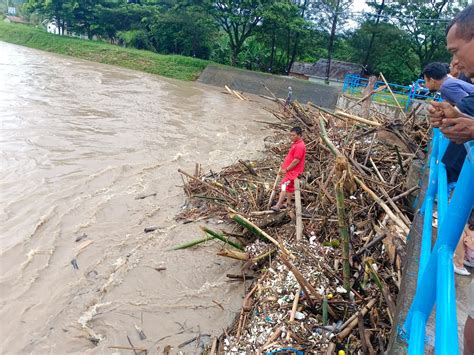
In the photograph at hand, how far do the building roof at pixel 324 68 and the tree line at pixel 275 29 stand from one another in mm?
780

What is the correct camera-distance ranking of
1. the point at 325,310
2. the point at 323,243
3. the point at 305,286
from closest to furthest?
the point at 325,310 < the point at 305,286 < the point at 323,243

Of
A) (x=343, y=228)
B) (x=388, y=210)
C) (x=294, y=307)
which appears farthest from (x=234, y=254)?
(x=388, y=210)

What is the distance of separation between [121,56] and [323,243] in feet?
111

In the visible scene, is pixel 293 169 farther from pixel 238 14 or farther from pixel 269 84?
pixel 238 14

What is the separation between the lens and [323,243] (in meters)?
4.70

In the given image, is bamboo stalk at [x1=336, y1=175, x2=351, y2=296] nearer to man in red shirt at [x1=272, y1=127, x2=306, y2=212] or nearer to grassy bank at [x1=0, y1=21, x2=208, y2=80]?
man in red shirt at [x1=272, y1=127, x2=306, y2=212]

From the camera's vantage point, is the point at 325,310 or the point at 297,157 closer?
the point at 325,310

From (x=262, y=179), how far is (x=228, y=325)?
3780mm

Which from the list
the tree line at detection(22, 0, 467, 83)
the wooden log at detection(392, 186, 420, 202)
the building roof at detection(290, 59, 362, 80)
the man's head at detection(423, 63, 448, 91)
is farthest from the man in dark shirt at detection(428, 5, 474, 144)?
the building roof at detection(290, 59, 362, 80)

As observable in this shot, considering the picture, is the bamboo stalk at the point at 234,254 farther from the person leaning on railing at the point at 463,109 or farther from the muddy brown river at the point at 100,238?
the person leaning on railing at the point at 463,109

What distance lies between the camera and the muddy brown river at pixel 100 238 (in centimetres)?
420

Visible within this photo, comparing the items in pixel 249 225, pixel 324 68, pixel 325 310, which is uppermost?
pixel 324 68

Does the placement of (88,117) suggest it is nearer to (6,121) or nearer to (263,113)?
(6,121)

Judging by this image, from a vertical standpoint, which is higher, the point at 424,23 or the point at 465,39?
the point at 424,23
